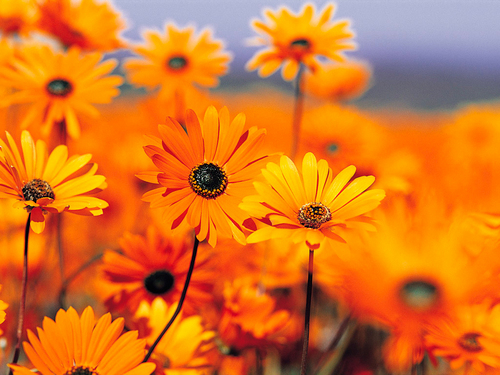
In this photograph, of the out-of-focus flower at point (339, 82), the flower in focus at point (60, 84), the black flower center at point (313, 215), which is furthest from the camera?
the out-of-focus flower at point (339, 82)

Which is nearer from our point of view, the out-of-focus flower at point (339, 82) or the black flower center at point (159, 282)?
the black flower center at point (159, 282)

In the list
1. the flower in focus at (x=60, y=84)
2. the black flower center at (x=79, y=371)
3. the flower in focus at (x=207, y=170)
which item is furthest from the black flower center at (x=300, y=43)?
the black flower center at (x=79, y=371)

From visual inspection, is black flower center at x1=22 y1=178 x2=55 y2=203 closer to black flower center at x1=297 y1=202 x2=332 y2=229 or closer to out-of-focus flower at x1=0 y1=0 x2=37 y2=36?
black flower center at x1=297 y1=202 x2=332 y2=229

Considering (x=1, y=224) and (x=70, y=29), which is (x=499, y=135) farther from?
(x=1, y=224)

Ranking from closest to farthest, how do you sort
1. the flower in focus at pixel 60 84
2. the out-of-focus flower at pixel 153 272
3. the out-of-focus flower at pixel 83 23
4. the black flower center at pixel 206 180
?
the black flower center at pixel 206 180, the out-of-focus flower at pixel 153 272, the flower in focus at pixel 60 84, the out-of-focus flower at pixel 83 23

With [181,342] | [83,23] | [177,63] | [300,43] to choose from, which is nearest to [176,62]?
[177,63]

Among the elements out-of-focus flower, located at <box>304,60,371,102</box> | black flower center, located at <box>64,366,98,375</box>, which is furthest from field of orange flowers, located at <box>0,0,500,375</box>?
out-of-focus flower, located at <box>304,60,371,102</box>

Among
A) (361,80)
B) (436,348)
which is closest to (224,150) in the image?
(436,348)

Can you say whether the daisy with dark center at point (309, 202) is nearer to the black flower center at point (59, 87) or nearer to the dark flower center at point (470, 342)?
the dark flower center at point (470, 342)
